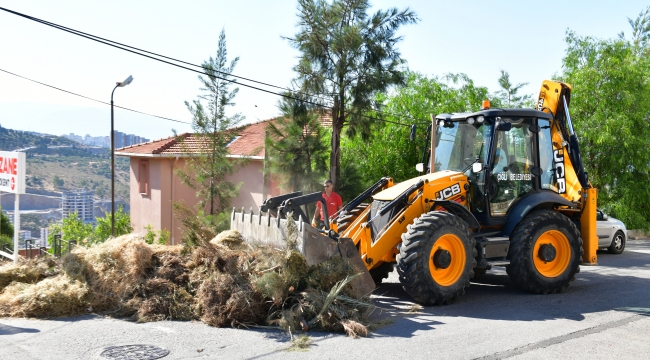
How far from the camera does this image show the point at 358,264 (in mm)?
8438

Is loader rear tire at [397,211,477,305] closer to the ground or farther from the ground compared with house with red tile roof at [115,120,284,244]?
closer to the ground

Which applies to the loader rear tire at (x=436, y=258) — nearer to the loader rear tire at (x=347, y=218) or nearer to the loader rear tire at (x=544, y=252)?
the loader rear tire at (x=544, y=252)

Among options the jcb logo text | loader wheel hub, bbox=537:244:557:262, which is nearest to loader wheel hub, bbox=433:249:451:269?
the jcb logo text

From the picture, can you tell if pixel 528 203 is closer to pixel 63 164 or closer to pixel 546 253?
pixel 546 253

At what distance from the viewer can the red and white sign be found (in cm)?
1065

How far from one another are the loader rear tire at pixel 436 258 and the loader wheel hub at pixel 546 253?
134cm

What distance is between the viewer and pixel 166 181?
27.4 m

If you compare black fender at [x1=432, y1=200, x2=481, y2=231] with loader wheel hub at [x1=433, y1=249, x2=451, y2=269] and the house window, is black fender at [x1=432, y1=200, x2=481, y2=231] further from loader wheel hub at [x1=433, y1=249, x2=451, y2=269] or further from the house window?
the house window

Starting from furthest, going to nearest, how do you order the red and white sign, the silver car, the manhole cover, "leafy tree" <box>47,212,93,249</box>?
1. "leafy tree" <box>47,212,93,249</box>
2. the silver car
3. the red and white sign
4. the manhole cover

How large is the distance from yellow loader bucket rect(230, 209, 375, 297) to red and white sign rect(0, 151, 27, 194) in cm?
454

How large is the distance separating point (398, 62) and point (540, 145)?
23.4 feet

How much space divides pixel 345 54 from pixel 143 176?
15806mm

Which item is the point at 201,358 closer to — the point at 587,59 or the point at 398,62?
the point at 398,62

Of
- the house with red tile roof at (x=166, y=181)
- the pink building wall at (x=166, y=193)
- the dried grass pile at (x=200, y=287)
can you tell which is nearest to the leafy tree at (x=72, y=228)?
the house with red tile roof at (x=166, y=181)
